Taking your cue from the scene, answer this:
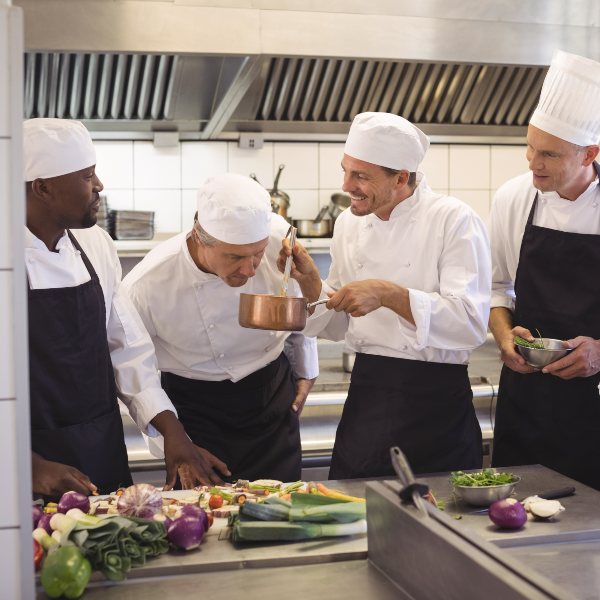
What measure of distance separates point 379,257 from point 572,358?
0.63 metres

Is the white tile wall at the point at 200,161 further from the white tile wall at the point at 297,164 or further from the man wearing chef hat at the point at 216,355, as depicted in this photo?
the man wearing chef hat at the point at 216,355

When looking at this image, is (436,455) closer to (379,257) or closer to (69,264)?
(379,257)

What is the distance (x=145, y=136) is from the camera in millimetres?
4359

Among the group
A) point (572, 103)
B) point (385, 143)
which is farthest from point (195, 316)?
point (572, 103)

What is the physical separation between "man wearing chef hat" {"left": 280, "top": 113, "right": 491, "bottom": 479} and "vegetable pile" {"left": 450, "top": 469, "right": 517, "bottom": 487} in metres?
0.47

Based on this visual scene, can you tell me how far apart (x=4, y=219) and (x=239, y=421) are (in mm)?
1551

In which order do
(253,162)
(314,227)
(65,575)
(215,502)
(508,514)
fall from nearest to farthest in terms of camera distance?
1. (65,575)
2. (508,514)
3. (215,502)
4. (314,227)
5. (253,162)

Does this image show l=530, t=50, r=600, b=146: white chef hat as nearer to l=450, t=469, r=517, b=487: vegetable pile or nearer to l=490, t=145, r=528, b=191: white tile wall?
l=450, t=469, r=517, b=487: vegetable pile

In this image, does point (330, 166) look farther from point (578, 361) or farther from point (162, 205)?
point (578, 361)

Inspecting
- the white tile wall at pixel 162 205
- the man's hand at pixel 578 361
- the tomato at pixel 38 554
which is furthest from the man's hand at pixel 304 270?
the white tile wall at pixel 162 205

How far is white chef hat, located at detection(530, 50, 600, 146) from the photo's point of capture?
263 cm

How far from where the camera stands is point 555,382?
259 centimetres

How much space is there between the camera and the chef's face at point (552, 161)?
2615mm

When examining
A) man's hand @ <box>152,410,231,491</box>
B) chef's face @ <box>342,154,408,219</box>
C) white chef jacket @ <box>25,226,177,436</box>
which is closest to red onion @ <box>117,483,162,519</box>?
man's hand @ <box>152,410,231,491</box>
